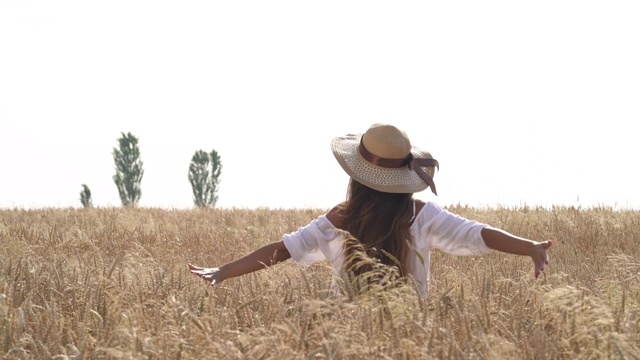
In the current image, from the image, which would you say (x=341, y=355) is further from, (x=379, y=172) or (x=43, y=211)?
(x=43, y=211)

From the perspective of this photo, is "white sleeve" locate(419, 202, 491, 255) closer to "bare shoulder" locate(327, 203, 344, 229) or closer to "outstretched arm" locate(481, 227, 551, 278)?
"outstretched arm" locate(481, 227, 551, 278)

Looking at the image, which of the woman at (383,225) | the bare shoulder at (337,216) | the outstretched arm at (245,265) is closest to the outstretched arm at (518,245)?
the woman at (383,225)

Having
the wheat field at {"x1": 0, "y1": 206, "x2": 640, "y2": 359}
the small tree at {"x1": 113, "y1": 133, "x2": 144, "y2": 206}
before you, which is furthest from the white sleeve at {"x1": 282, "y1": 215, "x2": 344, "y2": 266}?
the small tree at {"x1": 113, "y1": 133, "x2": 144, "y2": 206}

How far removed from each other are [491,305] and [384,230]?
2.08 ft

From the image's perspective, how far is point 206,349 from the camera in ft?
9.43

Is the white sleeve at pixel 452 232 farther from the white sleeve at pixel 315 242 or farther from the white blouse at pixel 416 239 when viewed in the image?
the white sleeve at pixel 315 242

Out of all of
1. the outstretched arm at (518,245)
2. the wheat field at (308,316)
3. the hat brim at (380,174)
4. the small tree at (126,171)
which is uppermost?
the small tree at (126,171)

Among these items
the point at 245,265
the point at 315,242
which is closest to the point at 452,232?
the point at 315,242

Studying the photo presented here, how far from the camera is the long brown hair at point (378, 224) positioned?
3.99 metres

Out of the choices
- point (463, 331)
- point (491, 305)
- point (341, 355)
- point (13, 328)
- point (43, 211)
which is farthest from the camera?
point (43, 211)

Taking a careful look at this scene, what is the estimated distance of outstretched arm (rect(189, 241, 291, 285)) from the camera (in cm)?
390

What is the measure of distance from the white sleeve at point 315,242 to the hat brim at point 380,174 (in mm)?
288

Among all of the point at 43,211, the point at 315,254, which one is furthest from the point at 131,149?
the point at 315,254

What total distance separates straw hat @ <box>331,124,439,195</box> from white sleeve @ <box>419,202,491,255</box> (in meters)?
0.16
